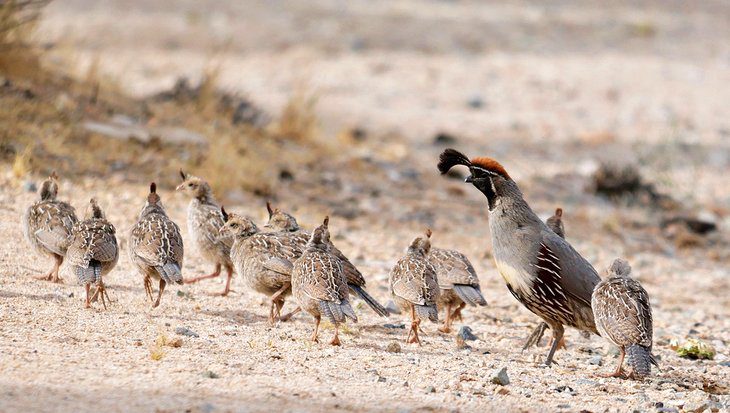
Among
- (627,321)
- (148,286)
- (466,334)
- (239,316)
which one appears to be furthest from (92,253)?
(627,321)

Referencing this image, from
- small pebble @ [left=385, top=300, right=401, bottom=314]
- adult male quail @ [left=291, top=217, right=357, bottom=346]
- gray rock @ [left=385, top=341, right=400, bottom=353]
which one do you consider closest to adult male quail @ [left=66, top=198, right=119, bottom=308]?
adult male quail @ [left=291, top=217, right=357, bottom=346]

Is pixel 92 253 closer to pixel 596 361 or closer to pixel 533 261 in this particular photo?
pixel 533 261

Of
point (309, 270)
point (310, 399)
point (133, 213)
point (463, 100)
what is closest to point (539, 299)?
point (309, 270)

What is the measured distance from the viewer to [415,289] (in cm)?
836

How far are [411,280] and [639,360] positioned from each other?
1.77 m

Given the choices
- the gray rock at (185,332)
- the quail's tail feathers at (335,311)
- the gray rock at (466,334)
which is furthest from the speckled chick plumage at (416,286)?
the gray rock at (185,332)

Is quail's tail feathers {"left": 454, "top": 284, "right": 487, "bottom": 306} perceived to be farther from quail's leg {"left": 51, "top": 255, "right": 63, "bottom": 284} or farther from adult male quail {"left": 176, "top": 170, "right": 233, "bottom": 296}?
quail's leg {"left": 51, "top": 255, "right": 63, "bottom": 284}

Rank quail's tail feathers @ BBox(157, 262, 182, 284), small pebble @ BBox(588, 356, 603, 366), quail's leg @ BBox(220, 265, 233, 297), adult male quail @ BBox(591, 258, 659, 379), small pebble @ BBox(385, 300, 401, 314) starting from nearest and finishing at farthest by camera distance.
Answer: adult male quail @ BBox(591, 258, 659, 379) < quail's tail feathers @ BBox(157, 262, 182, 284) < small pebble @ BBox(588, 356, 603, 366) < quail's leg @ BBox(220, 265, 233, 297) < small pebble @ BBox(385, 300, 401, 314)

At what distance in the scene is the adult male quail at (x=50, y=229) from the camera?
8828 mm

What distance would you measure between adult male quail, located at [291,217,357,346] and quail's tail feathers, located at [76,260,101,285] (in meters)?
1.40

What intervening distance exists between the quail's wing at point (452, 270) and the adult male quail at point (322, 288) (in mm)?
957

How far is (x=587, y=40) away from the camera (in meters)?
27.8

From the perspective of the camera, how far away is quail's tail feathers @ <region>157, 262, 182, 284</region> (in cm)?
833

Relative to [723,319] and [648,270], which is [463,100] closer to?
[648,270]
